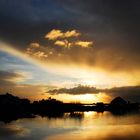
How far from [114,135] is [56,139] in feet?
40.7

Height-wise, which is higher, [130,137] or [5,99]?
[5,99]

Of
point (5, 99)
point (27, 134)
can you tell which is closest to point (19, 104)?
point (5, 99)

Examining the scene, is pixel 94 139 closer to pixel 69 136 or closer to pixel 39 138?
pixel 69 136

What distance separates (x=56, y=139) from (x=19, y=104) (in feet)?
428

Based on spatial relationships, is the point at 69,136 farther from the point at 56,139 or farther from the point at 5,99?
the point at 5,99

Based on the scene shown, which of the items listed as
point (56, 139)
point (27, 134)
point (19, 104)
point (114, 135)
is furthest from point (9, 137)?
point (19, 104)

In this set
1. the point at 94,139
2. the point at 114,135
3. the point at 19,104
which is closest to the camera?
the point at 94,139

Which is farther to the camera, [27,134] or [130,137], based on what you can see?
[27,134]

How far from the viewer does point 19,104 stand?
190 m

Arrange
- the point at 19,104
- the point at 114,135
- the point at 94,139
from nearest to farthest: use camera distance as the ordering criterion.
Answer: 1. the point at 94,139
2. the point at 114,135
3. the point at 19,104

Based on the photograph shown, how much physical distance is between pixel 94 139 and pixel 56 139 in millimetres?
6957

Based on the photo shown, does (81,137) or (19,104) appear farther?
(19,104)

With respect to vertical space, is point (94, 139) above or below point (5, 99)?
below

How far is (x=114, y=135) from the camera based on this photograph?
6738 centimetres
